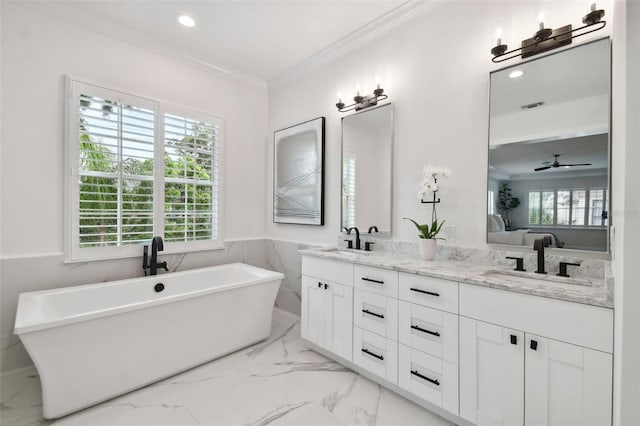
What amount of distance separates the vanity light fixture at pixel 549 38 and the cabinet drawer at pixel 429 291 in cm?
152

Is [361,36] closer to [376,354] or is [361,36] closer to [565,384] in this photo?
[376,354]

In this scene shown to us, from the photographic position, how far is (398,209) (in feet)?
8.63

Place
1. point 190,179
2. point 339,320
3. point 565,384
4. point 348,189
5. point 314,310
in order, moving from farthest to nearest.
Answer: point 190,179, point 348,189, point 314,310, point 339,320, point 565,384

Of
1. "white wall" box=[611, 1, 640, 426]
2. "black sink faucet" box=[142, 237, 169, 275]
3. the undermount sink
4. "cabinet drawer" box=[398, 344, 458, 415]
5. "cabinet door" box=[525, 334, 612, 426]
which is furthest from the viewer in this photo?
"black sink faucet" box=[142, 237, 169, 275]

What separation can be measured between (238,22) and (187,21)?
46 cm

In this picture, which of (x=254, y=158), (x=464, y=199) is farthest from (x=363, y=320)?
(x=254, y=158)

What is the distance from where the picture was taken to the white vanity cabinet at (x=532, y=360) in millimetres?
1290

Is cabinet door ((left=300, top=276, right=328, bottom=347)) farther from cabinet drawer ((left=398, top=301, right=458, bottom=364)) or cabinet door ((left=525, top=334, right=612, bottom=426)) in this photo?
cabinet door ((left=525, top=334, right=612, bottom=426))

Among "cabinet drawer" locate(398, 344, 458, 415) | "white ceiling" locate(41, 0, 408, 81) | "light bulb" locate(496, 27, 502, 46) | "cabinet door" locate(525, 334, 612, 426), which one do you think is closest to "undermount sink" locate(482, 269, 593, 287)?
"cabinet door" locate(525, 334, 612, 426)

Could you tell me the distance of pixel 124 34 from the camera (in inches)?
111

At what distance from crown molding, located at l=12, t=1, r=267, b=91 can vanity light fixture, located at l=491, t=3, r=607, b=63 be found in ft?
9.41

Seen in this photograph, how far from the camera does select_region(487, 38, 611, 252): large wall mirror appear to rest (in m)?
1.68

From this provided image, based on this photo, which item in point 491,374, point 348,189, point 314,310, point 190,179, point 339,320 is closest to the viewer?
point 491,374

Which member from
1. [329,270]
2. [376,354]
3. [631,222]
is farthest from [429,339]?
[631,222]
